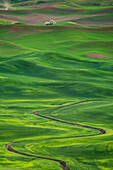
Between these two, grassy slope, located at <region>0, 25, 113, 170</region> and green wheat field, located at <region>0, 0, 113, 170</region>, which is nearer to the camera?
green wheat field, located at <region>0, 0, 113, 170</region>

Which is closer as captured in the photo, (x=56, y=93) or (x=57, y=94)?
(x=57, y=94)

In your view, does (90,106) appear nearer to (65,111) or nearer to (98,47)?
(65,111)

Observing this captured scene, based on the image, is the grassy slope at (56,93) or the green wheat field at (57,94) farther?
the grassy slope at (56,93)

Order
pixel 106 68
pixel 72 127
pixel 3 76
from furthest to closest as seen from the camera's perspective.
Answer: pixel 106 68 < pixel 3 76 < pixel 72 127

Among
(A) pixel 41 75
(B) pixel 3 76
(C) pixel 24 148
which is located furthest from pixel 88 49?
(C) pixel 24 148
